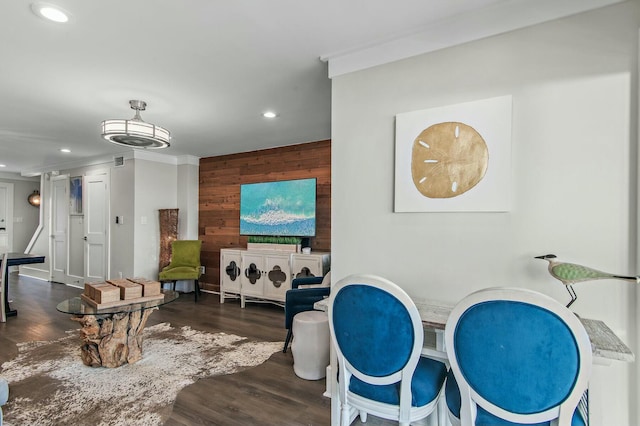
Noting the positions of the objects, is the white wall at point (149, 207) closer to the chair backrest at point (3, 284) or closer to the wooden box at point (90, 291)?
the chair backrest at point (3, 284)

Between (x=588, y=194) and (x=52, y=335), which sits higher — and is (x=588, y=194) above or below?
above

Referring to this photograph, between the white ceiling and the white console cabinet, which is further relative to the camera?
the white console cabinet

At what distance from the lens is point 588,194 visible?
163cm

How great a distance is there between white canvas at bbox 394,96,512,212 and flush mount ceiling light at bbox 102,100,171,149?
2.13m

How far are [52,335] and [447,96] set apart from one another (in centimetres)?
453

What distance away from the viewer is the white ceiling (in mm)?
1775

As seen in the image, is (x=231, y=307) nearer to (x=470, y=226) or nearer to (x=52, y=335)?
(x=52, y=335)

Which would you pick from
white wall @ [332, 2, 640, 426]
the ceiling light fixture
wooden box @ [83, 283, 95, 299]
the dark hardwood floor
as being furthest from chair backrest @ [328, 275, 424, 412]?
the ceiling light fixture

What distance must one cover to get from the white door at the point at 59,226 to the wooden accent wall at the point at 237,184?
2.92 meters

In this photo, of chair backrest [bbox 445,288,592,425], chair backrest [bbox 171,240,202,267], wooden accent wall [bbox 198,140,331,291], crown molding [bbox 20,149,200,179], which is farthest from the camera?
crown molding [bbox 20,149,200,179]

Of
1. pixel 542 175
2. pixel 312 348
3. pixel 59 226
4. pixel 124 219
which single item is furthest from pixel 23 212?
pixel 542 175

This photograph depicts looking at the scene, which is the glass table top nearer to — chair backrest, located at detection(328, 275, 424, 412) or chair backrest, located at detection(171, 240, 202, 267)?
chair backrest, located at detection(328, 275, 424, 412)

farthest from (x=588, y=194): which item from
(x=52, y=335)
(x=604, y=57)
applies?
(x=52, y=335)

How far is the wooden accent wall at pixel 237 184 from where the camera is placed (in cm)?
475
